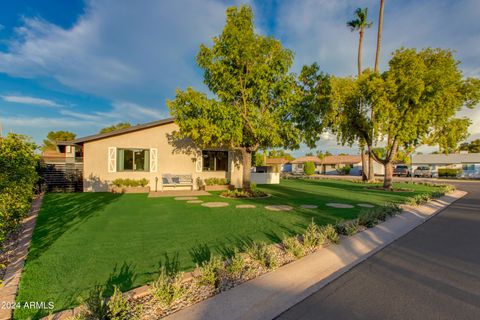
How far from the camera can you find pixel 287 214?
316 inches

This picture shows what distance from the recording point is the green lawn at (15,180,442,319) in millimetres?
3320

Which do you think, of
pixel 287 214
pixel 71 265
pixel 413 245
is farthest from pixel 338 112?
pixel 71 265

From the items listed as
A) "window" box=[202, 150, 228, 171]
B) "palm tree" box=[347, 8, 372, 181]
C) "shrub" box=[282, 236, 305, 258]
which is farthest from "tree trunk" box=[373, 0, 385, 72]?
"shrub" box=[282, 236, 305, 258]

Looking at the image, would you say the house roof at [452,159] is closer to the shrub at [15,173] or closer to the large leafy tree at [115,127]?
the shrub at [15,173]

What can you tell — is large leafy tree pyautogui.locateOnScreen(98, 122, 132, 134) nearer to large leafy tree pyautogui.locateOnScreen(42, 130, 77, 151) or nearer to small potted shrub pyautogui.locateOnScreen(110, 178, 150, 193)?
large leafy tree pyautogui.locateOnScreen(42, 130, 77, 151)

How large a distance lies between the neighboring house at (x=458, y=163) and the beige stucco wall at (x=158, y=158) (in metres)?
39.9

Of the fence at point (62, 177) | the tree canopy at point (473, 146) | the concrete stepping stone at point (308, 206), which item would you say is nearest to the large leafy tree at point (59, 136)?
the fence at point (62, 177)

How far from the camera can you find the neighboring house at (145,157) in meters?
13.0

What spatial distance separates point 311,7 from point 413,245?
10600 mm

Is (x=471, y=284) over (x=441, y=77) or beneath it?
beneath

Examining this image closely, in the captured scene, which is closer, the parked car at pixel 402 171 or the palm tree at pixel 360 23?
the palm tree at pixel 360 23

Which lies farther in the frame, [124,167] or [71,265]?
[124,167]

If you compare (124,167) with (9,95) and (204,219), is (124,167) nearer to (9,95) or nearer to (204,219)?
(204,219)

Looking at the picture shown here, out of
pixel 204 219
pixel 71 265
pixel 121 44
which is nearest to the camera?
pixel 71 265
